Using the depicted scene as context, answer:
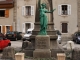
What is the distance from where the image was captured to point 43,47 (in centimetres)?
1352

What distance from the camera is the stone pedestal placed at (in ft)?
44.0

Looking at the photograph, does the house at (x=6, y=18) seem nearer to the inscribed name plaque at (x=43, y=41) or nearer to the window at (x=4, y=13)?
the window at (x=4, y=13)

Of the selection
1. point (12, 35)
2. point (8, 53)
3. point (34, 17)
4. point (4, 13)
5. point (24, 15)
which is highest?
point (4, 13)

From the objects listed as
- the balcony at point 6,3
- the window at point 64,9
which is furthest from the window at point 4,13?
the window at point 64,9

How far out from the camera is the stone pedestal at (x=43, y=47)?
528 inches

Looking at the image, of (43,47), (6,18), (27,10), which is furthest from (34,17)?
(43,47)

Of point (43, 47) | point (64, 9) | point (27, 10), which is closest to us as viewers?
point (43, 47)

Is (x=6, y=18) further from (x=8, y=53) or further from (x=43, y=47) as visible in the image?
(x=43, y=47)

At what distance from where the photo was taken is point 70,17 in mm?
34625

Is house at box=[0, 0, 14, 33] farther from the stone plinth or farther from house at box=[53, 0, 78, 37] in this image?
the stone plinth

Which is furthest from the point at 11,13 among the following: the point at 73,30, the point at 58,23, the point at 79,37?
the point at 79,37

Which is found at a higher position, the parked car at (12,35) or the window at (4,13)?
the window at (4,13)

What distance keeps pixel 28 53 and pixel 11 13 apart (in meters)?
22.8

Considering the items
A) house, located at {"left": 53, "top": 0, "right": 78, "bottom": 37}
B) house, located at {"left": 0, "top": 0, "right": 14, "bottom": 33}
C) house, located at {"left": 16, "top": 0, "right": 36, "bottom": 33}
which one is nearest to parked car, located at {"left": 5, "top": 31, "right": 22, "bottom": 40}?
house, located at {"left": 16, "top": 0, "right": 36, "bottom": 33}
